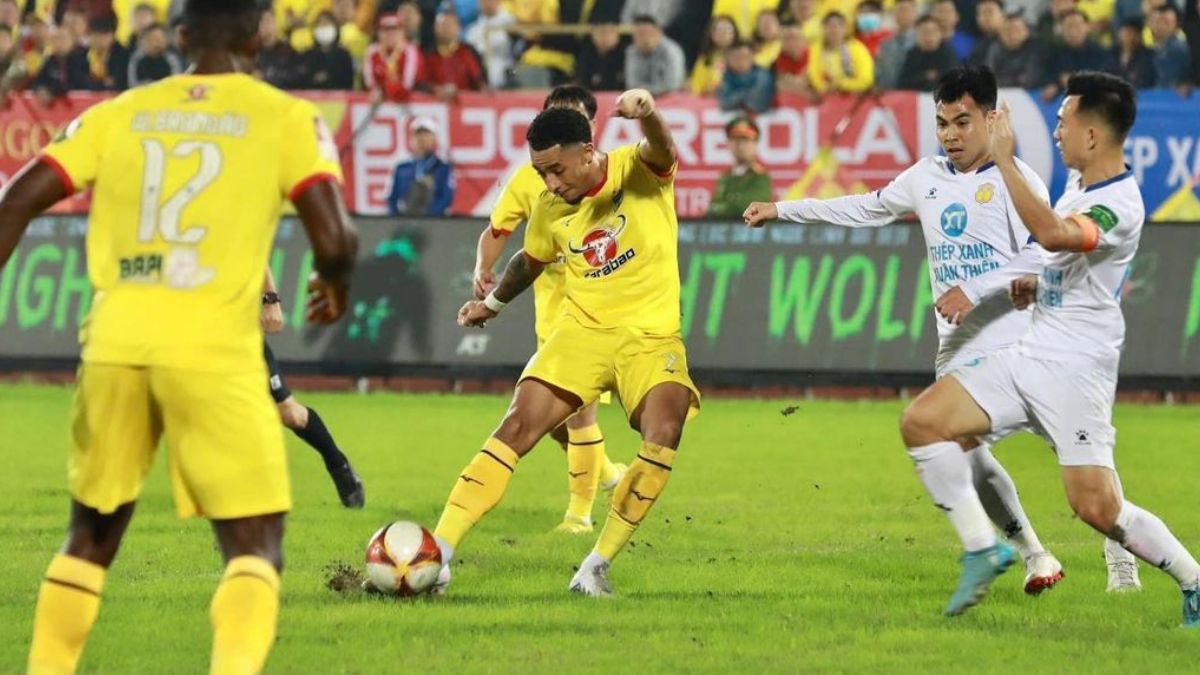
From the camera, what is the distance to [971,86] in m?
8.66

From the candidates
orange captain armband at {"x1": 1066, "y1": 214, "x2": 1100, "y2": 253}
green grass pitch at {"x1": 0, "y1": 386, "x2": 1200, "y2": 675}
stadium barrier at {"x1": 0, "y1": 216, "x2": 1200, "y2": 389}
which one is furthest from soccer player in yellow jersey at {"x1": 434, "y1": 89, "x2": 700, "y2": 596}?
stadium barrier at {"x1": 0, "y1": 216, "x2": 1200, "y2": 389}

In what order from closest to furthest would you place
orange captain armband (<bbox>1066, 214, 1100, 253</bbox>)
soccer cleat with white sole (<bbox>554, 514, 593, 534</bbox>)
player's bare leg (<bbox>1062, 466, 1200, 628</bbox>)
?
orange captain armband (<bbox>1066, 214, 1100, 253</bbox>), player's bare leg (<bbox>1062, 466, 1200, 628</bbox>), soccer cleat with white sole (<bbox>554, 514, 593, 534</bbox>)

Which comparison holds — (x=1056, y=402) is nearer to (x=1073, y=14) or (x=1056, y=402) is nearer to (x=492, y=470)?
(x=492, y=470)

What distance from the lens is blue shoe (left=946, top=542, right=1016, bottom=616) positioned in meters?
7.77

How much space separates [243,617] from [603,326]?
3.57m

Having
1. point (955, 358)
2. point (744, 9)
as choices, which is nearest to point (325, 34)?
point (744, 9)

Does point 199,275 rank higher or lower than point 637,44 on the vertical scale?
higher

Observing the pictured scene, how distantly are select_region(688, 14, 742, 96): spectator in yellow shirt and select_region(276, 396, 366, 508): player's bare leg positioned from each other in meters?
10.2

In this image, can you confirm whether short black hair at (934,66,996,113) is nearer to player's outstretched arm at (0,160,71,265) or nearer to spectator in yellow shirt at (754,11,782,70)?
player's outstretched arm at (0,160,71,265)

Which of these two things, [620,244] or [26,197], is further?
[620,244]

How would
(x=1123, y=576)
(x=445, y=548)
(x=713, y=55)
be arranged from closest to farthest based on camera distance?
(x=445, y=548) → (x=1123, y=576) → (x=713, y=55)

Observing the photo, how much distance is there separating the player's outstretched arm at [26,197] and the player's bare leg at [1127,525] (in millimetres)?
3892

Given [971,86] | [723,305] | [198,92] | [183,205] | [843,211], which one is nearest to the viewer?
[183,205]

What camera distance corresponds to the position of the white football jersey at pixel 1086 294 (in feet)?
24.8
